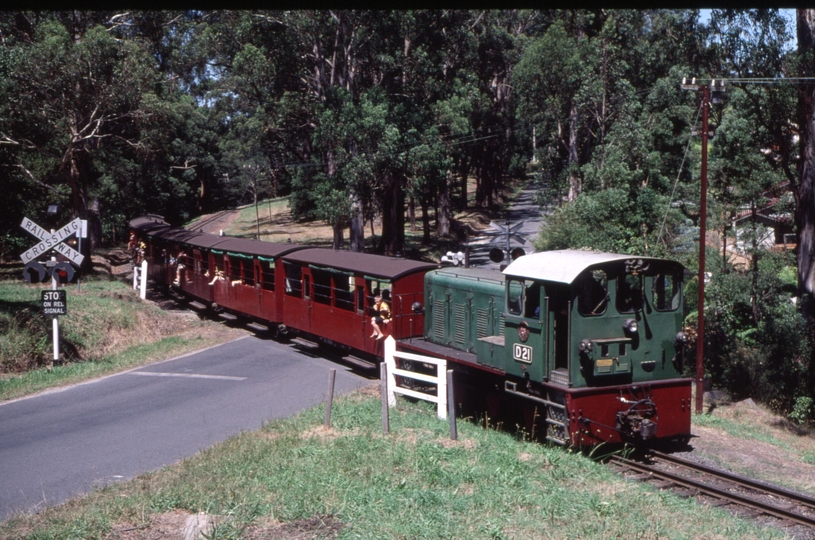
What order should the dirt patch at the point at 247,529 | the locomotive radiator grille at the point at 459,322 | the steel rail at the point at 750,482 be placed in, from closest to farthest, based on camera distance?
the dirt patch at the point at 247,529 → the steel rail at the point at 750,482 → the locomotive radiator grille at the point at 459,322

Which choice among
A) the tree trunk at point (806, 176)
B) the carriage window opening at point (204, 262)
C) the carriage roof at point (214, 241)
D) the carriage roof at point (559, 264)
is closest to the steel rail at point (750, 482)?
the carriage roof at point (559, 264)

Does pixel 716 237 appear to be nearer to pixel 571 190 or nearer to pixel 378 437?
pixel 571 190

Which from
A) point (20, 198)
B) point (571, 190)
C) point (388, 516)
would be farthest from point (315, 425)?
point (571, 190)

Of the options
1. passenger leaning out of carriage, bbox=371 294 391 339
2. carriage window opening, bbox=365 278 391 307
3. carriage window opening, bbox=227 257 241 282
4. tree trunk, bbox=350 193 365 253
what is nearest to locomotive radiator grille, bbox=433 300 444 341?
passenger leaning out of carriage, bbox=371 294 391 339

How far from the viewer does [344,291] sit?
63.2 feet

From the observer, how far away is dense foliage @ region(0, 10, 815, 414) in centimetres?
2531

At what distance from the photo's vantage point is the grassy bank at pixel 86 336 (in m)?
17.9

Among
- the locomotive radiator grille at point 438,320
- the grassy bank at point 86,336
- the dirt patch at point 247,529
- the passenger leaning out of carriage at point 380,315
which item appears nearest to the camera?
the dirt patch at point 247,529

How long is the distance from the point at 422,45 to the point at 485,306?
24.7m

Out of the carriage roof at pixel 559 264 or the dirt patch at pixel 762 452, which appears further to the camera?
the dirt patch at pixel 762 452

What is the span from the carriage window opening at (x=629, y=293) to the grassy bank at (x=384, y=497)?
271 centimetres

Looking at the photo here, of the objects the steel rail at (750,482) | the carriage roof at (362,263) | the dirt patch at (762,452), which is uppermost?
the carriage roof at (362,263)

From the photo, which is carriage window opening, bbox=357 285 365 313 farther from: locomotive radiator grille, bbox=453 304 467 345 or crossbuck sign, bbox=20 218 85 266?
crossbuck sign, bbox=20 218 85 266

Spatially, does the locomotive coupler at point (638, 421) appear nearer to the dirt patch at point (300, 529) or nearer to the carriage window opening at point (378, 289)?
the dirt patch at point (300, 529)
